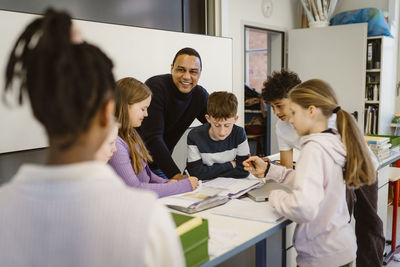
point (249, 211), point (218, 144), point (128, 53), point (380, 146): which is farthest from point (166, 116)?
point (380, 146)

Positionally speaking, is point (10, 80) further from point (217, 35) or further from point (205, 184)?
point (217, 35)

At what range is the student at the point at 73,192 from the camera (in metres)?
0.60

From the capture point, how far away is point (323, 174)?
137 centimetres

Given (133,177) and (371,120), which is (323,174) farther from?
(371,120)

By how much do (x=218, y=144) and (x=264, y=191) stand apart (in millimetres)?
444

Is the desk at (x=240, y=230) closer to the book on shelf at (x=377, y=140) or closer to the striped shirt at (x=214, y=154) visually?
the striped shirt at (x=214, y=154)

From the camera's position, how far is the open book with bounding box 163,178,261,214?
5.20ft

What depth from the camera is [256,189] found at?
1816 mm

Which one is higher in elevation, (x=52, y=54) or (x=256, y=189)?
(x=52, y=54)

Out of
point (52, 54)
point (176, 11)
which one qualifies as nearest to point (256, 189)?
point (52, 54)

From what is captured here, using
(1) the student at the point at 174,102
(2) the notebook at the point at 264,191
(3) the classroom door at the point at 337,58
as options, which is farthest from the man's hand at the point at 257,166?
(3) the classroom door at the point at 337,58

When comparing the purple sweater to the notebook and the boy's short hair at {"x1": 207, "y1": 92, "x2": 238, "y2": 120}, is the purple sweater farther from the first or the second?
the boy's short hair at {"x1": 207, "y1": 92, "x2": 238, "y2": 120}

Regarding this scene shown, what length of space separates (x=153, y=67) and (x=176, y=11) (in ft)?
2.40

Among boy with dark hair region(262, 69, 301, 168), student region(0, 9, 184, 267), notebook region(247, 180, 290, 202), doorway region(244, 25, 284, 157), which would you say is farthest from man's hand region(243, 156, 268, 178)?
doorway region(244, 25, 284, 157)
